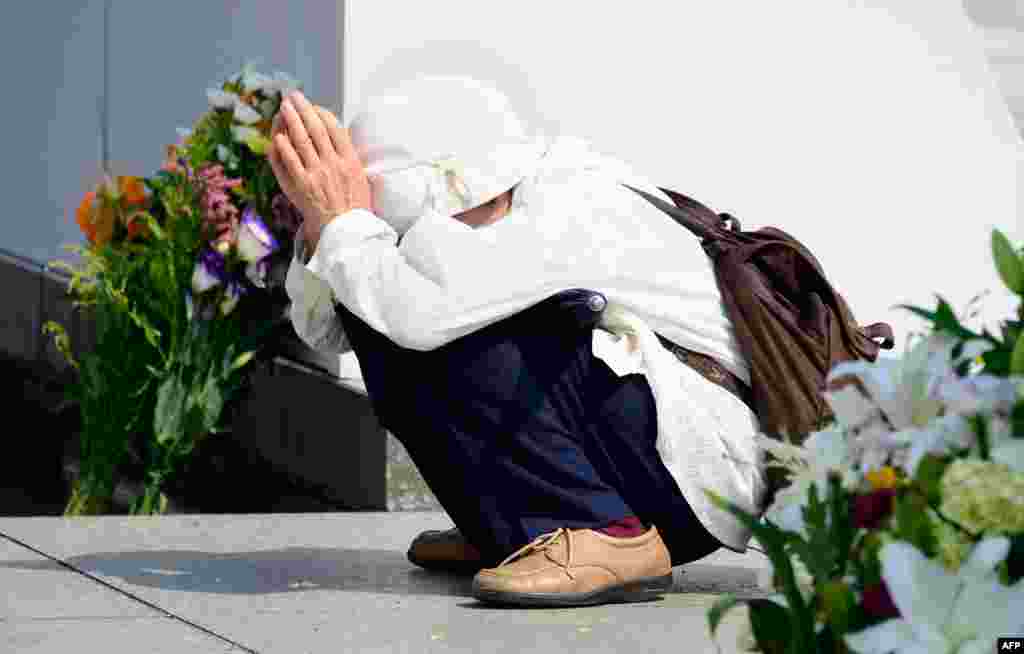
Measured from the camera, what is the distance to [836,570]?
1.36 metres

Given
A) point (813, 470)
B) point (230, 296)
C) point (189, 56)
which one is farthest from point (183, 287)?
point (813, 470)

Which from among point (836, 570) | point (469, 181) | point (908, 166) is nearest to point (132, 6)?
point (908, 166)

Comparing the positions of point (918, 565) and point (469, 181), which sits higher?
point (469, 181)

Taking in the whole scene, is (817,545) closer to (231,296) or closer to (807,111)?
(231,296)

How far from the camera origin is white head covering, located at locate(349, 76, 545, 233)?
3.17m

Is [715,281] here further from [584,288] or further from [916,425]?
[916,425]

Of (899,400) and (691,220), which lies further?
(691,220)

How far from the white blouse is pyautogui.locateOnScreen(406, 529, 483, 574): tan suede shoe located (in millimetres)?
477

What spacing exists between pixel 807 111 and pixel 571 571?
2.44 metres

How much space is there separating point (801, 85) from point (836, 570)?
393cm

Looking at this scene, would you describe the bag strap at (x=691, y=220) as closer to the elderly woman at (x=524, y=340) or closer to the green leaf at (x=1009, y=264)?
the elderly woman at (x=524, y=340)

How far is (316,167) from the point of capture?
3.14m

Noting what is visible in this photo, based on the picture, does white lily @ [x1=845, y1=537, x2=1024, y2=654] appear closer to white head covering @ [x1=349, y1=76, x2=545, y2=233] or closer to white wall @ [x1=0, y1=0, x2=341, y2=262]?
white head covering @ [x1=349, y1=76, x2=545, y2=233]

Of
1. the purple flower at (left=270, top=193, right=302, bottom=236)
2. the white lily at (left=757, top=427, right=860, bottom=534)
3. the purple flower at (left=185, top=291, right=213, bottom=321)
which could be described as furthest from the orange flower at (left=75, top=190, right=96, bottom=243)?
Answer: the white lily at (left=757, top=427, right=860, bottom=534)
